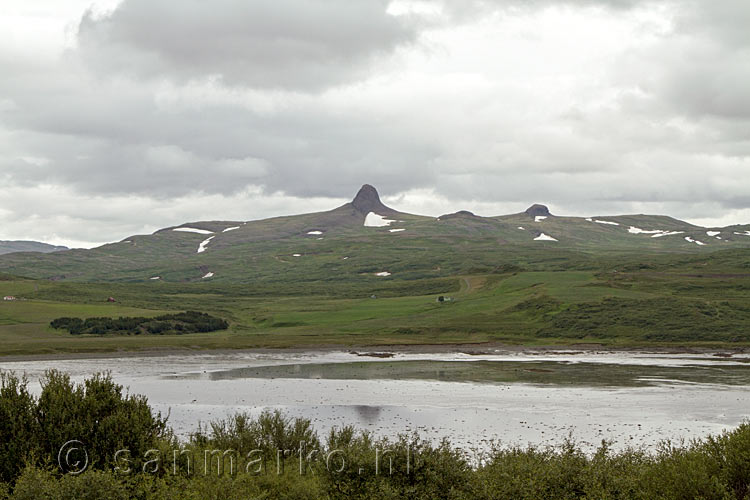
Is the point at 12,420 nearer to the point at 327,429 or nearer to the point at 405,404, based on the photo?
the point at 327,429

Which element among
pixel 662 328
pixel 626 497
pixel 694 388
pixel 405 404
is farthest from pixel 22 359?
pixel 662 328

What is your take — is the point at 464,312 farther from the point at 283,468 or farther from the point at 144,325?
the point at 283,468

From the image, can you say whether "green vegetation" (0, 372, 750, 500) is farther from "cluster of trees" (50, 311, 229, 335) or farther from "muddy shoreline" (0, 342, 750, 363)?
A: "cluster of trees" (50, 311, 229, 335)

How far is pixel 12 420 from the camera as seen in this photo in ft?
83.4

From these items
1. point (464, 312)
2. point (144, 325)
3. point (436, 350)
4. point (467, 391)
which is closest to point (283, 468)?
point (467, 391)

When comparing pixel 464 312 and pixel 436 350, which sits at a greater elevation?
pixel 464 312

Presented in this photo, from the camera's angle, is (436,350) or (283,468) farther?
(436,350)

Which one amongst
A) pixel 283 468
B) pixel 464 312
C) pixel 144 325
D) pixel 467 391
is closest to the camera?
pixel 283 468

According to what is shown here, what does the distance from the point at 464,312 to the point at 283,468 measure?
106m

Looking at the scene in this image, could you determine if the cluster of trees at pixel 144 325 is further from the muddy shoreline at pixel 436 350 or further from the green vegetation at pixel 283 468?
the green vegetation at pixel 283 468

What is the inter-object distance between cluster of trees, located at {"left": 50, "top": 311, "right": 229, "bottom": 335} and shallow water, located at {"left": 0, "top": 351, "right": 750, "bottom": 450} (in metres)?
21.4

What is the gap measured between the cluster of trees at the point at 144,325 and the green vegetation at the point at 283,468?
3431 inches

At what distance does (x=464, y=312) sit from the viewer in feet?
428

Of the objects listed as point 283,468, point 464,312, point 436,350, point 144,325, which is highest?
point 144,325
